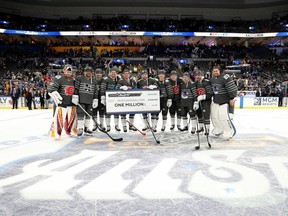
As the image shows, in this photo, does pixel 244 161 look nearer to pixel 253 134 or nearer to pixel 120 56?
pixel 253 134

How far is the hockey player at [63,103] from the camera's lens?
5641mm

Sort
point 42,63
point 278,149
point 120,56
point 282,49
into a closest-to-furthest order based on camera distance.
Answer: point 278,149 < point 42,63 < point 120,56 < point 282,49

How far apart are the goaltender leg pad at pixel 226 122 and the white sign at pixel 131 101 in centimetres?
155

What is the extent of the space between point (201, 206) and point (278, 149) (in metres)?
3.08

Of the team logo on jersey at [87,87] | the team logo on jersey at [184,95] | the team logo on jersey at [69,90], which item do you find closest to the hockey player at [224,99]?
the team logo on jersey at [184,95]

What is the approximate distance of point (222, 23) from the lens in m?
35.1

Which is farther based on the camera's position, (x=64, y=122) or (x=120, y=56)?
(x=120, y=56)

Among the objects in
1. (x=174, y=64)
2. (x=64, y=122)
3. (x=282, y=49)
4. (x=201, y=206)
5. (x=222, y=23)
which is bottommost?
(x=201, y=206)

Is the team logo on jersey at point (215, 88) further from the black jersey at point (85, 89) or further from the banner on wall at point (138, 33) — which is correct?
the banner on wall at point (138, 33)

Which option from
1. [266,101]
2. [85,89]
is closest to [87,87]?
[85,89]

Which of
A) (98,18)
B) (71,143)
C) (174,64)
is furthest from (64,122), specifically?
(98,18)

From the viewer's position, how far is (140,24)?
33625 mm

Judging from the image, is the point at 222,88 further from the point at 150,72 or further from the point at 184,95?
the point at 150,72

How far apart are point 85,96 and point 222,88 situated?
3418 mm
